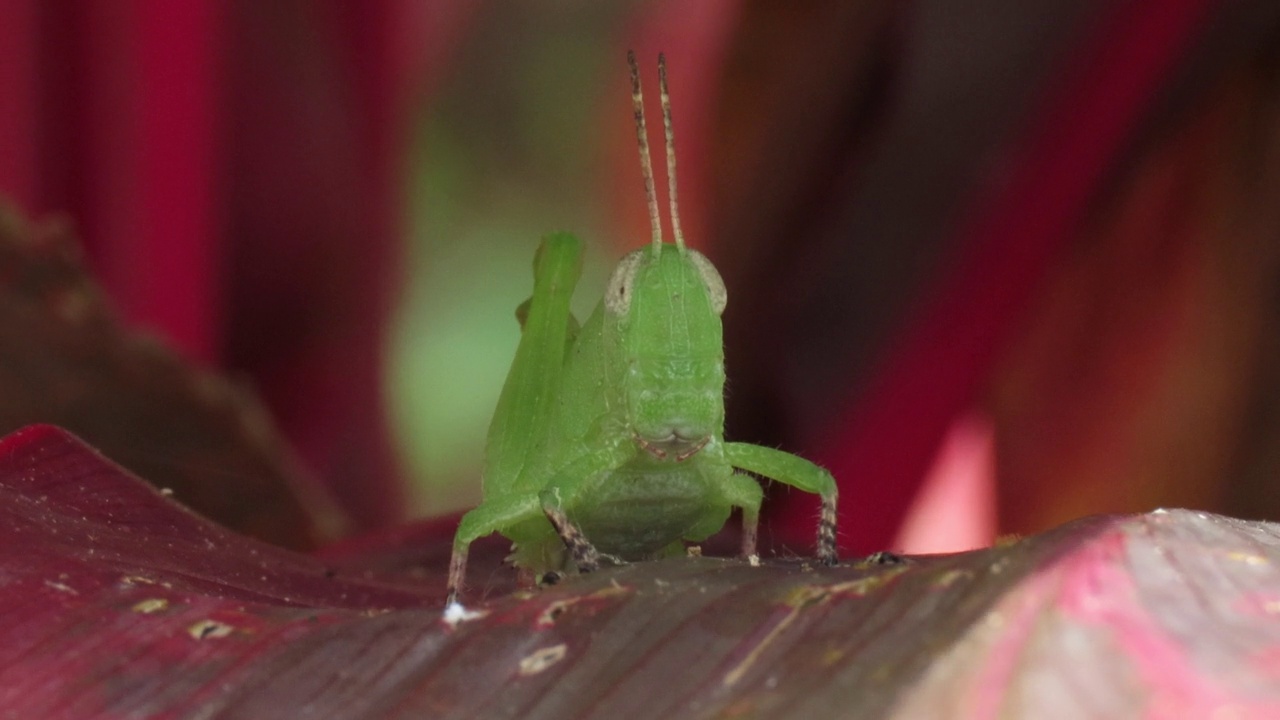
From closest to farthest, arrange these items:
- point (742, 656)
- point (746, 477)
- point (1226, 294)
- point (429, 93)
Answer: point (742, 656) → point (746, 477) → point (1226, 294) → point (429, 93)

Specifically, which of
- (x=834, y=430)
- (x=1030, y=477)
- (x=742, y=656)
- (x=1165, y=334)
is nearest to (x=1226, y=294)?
(x=1165, y=334)

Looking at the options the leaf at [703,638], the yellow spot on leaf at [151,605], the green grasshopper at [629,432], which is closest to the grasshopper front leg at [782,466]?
the green grasshopper at [629,432]

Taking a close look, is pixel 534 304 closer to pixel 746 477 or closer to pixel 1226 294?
pixel 746 477

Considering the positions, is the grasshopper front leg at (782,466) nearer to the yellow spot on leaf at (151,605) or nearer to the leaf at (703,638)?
the leaf at (703,638)

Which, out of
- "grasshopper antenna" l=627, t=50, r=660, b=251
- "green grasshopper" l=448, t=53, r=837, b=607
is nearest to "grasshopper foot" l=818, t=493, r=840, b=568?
"green grasshopper" l=448, t=53, r=837, b=607

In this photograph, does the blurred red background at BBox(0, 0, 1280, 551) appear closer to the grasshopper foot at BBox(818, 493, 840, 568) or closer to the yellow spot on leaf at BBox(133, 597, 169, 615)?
the grasshopper foot at BBox(818, 493, 840, 568)

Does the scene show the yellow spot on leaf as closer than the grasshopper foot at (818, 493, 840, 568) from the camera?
Yes
